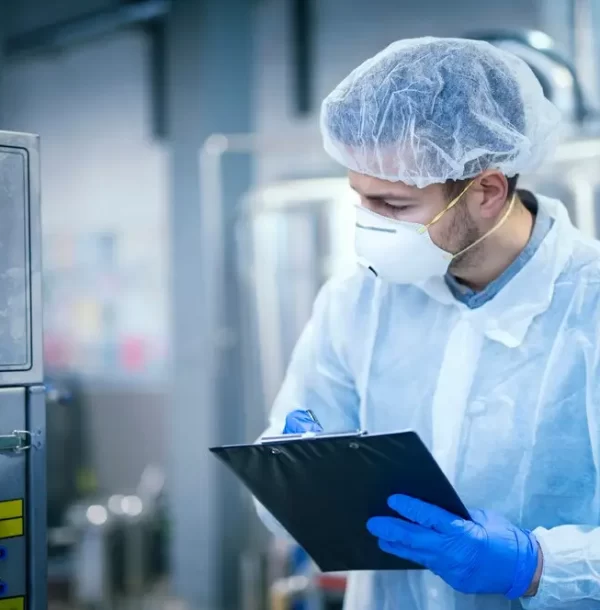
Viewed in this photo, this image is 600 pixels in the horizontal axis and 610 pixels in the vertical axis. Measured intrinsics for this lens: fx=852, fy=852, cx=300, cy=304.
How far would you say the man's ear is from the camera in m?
1.15

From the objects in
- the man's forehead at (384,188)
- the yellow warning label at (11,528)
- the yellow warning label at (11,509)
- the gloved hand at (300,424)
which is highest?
the man's forehead at (384,188)

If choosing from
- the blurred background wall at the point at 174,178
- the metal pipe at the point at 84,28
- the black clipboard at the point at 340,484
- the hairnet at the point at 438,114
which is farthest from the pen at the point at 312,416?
the metal pipe at the point at 84,28

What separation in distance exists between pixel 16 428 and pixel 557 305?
2.28 ft

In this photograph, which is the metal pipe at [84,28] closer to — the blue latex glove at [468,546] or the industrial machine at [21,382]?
the industrial machine at [21,382]

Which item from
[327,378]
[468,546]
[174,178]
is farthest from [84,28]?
[468,546]

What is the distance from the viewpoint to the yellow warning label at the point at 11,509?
0.95 meters

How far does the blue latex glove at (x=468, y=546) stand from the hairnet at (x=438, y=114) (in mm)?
425

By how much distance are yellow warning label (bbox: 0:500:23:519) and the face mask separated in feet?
1.79

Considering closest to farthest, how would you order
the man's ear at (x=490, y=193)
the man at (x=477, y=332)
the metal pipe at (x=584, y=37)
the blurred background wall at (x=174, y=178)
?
the man at (x=477, y=332)
the man's ear at (x=490, y=193)
the metal pipe at (x=584, y=37)
the blurred background wall at (x=174, y=178)

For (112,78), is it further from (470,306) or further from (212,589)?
(470,306)

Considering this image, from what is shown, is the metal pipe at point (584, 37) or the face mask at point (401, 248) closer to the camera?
the face mask at point (401, 248)

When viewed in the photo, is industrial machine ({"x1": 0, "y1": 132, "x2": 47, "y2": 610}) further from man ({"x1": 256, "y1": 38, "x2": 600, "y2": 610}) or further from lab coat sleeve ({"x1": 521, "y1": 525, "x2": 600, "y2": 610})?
lab coat sleeve ({"x1": 521, "y1": 525, "x2": 600, "y2": 610})

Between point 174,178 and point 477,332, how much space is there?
225cm

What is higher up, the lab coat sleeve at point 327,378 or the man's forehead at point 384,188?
the man's forehead at point 384,188
